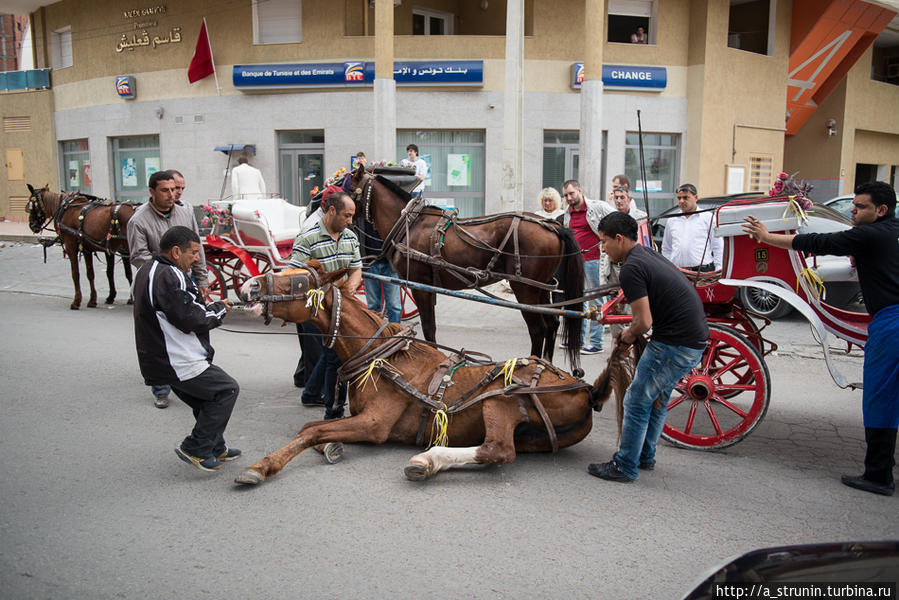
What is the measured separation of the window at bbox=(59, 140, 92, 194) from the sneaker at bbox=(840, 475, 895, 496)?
74.0ft

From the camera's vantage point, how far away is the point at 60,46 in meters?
21.6

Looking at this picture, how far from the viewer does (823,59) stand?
19.3 metres

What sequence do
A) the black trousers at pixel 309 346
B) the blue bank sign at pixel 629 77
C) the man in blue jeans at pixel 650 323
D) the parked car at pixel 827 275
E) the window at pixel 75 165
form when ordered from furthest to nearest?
the window at pixel 75 165 → the blue bank sign at pixel 629 77 → the black trousers at pixel 309 346 → the parked car at pixel 827 275 → the man in blue jeans at pixel 650 323

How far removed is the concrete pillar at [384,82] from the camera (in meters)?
14.6

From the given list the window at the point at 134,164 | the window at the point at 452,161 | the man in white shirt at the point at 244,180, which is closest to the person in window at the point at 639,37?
the window at the point at 452,161

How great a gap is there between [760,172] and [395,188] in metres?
15.8

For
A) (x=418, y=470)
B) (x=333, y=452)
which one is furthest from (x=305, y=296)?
(x=418, y=470)

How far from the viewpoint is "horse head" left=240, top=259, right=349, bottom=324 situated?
430 centimetres

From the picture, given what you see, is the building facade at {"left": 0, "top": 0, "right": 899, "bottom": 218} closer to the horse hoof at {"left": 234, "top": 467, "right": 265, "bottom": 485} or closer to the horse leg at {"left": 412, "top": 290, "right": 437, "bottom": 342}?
the horse leg at {"left": 412, "top": 290, "right": 437, "bottom": 342}

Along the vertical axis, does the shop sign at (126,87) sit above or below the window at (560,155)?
above

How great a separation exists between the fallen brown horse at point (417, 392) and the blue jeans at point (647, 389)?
0.37 m

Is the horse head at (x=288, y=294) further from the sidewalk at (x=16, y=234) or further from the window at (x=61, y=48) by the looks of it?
the window at (x=61, y=48)

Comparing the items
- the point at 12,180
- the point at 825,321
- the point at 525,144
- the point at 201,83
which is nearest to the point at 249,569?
the point at 825,321

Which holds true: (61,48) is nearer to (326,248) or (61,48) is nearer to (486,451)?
(326,248)
